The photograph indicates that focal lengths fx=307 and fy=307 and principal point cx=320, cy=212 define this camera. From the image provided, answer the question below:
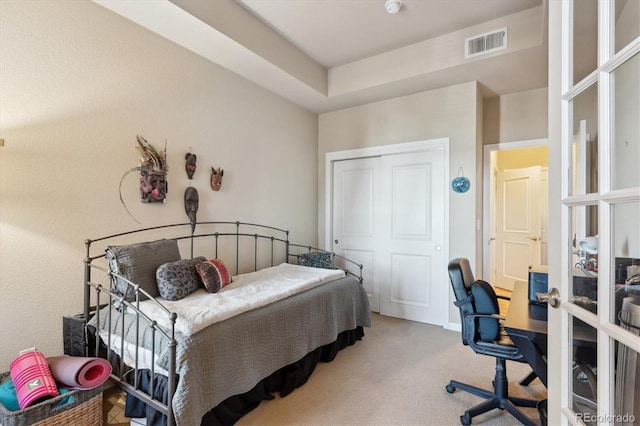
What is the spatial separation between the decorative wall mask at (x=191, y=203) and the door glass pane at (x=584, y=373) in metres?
2.66

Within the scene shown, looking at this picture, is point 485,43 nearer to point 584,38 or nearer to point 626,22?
point 584,38

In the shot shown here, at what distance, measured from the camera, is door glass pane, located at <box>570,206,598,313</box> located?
0.85 meters

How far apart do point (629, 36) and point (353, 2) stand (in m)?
2.32

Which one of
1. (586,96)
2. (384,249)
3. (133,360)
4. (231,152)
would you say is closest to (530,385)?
(384,249)

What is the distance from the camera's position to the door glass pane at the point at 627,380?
722 mm

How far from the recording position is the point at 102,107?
2.19 metres

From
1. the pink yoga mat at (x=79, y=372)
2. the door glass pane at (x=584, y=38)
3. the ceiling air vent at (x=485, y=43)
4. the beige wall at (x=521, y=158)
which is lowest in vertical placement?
the pink yoga mat at (x=79, y=372)

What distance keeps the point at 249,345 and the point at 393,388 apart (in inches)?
45.8

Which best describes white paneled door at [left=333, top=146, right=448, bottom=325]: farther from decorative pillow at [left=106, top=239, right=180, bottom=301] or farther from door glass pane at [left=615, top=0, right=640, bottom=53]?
door glass pane at [left=615, top=0, right=640, bottom=53]

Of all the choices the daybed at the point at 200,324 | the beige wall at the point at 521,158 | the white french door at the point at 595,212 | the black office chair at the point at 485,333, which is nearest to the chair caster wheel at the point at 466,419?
the black office chair at the point at 485,333

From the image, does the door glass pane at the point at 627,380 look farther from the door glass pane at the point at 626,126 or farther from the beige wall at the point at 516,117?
the beige wall at the point at 516,117

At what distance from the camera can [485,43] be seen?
2832 mm

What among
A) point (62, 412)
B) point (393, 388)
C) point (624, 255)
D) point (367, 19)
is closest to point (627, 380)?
point (624, 255)

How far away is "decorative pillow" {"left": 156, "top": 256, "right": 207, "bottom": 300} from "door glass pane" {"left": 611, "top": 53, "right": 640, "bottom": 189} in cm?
221
